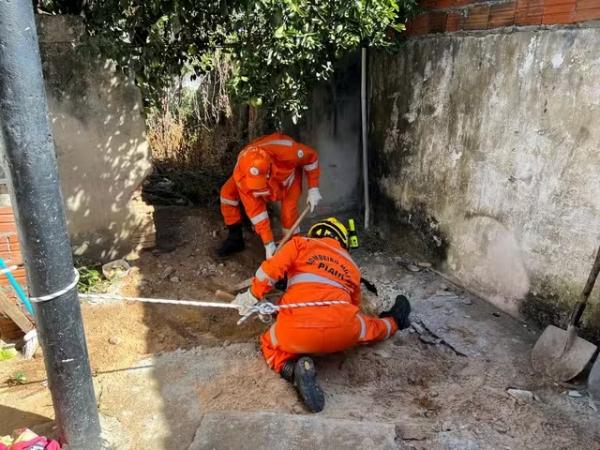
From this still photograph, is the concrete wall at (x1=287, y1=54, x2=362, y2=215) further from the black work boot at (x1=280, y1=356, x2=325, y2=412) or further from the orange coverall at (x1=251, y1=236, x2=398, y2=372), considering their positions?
the black work boot at (x1=280, y1=356, x2=325, y2=412)

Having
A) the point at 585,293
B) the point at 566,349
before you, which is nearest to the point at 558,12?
the point at 585,293

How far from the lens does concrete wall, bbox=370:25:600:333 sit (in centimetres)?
303

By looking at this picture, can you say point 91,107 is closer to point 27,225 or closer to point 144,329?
point 144,329

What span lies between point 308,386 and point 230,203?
7.83 ft

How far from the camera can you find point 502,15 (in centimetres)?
345

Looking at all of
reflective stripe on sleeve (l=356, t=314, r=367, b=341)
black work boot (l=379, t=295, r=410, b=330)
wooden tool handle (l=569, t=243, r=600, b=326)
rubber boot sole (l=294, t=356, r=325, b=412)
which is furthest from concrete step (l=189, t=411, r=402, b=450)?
wooden tool handle (l=569, t=243, r=600, b=326)

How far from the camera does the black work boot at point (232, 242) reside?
16.0ft

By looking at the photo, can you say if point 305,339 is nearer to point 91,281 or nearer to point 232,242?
point 232,242

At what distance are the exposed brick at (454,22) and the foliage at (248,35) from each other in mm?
340

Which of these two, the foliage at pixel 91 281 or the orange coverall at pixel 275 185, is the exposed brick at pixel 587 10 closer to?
the orange coverall at pixel 275 185

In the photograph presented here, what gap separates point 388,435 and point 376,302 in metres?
1.87

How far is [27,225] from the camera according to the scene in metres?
1.84

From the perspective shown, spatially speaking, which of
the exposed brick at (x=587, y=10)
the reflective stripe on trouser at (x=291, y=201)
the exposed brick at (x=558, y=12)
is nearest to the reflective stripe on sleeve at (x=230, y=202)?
the reflective stripe on trouser at (x=291, y=201)

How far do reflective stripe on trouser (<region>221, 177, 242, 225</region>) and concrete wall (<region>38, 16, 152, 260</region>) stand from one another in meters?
0.74
